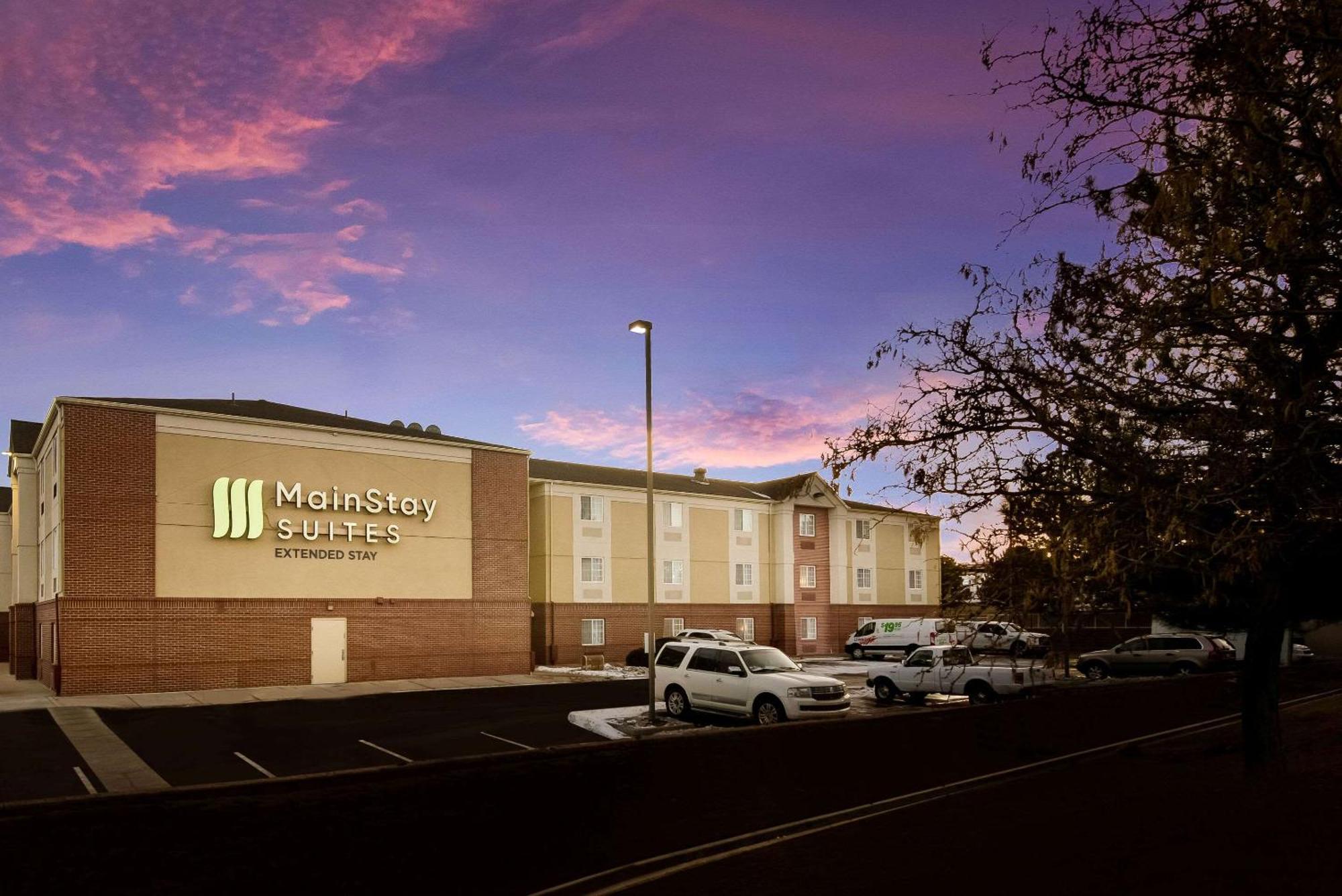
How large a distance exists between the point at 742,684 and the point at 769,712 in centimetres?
86

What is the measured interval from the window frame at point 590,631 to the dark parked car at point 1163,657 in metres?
21.3

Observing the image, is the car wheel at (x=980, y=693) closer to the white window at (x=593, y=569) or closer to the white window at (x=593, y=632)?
the white window at (x=593, y=632)

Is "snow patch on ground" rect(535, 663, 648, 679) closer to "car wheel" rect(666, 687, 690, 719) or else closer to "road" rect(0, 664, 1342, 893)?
"car wheel" rect(666, 687, 690, 719)

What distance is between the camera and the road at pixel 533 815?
9680 millimetres

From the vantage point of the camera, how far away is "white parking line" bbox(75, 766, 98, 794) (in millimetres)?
15438

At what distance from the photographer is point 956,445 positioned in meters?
11.3

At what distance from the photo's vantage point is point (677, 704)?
24547 mm

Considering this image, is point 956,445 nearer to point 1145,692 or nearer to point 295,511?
point 1145,692

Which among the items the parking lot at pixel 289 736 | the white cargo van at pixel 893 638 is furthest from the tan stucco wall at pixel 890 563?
the parking lot at pixel 289 736

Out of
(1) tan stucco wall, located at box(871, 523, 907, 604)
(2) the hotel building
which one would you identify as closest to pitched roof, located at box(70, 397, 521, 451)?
(2) the hotel building

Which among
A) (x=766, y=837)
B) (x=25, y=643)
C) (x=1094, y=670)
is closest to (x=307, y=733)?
(x=766, y=837)

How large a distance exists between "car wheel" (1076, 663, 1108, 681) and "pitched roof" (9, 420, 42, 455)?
4387cm

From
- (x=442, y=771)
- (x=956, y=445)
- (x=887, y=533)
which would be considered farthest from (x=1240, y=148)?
(x=887, y=533)

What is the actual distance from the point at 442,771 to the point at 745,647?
33.1 ft
